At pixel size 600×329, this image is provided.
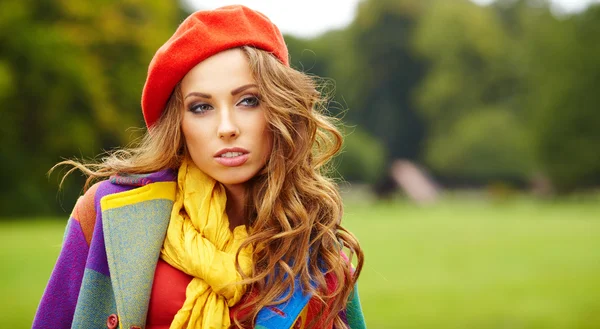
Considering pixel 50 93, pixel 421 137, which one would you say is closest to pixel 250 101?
pixel 50 93

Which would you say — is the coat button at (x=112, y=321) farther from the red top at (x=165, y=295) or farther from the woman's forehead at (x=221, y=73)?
the woman's forehead at (x=221, y=73)

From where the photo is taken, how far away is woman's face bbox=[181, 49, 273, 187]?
9.23ft

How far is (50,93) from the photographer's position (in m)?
28.7

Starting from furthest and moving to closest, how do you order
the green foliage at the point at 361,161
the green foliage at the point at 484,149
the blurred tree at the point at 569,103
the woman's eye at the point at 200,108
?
the green foliage at the point at 484,149, the green foliage at the point at 361,161, the blurred tree at the point at 569,103, the woman's eye at the point at 200,108

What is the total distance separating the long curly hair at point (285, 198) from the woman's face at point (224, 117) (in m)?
0.05

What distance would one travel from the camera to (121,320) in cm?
258

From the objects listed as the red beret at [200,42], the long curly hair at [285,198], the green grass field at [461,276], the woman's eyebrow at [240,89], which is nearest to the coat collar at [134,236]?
the long curly hair at [285,198]

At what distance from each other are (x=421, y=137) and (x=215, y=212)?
175 ft

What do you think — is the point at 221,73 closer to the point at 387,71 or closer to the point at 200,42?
the point at 200,42

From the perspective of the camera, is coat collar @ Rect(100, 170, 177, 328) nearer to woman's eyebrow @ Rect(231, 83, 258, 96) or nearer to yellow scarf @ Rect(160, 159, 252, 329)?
yellow scarf @ Rect(160, 159, 252, 329)

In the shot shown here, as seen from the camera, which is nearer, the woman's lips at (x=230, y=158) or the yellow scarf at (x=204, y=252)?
the yellow scarf at (x=204, y=252)

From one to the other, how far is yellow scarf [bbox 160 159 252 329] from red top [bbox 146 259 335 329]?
0.04m

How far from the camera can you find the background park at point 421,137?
11586 millimetres

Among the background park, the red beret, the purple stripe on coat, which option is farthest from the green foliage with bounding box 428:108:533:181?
the purple stripe on coat
